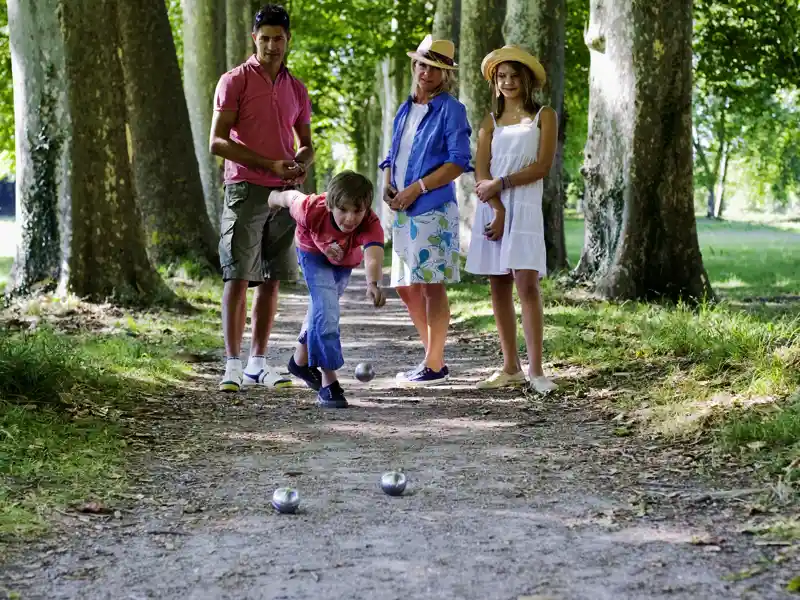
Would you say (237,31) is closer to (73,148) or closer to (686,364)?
(73,148)

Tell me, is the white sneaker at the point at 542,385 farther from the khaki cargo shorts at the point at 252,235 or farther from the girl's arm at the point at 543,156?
the khaki cargo shorts at the point at 252,235

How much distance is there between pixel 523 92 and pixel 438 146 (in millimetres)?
689

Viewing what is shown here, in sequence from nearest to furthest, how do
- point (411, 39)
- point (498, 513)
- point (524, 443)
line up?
1. point (498, 513)
2. point (524, 443)
3. point (411, 39)

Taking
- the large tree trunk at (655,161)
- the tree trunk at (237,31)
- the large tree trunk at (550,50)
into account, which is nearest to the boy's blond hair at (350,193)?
the large tree trunk at (655,161)

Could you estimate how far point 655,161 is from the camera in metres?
10.9

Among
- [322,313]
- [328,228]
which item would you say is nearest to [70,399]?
[322,313]

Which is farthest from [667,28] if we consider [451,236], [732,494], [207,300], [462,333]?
[732,494]

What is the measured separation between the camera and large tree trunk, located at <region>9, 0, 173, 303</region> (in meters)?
10.6

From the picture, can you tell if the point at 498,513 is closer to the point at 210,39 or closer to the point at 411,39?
the point at 210,39

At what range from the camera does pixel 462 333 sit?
11.3 m

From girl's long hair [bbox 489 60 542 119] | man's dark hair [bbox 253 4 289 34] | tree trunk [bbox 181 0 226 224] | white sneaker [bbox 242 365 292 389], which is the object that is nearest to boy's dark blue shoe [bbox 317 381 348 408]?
white sneaker [bbox 242 365 292 389]

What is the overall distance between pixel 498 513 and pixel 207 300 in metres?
9.16

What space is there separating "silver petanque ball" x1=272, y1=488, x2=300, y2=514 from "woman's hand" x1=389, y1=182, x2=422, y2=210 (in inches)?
139

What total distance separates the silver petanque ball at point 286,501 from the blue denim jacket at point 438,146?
357cm
